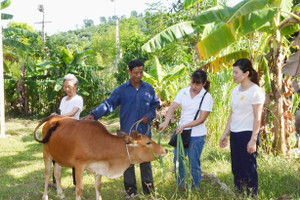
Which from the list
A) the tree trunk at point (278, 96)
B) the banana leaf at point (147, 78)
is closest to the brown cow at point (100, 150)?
the tree trunk at point (278, 96)

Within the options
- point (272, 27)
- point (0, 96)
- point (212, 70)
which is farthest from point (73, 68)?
point (272, 27)

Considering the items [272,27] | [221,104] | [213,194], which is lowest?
[213,194]

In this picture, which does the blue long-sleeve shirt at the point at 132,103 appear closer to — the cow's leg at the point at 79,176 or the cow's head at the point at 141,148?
the cow's head at the point at 141,148

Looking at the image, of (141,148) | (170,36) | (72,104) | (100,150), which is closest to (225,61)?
(170,36)

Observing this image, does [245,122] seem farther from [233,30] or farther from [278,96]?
[278,96]

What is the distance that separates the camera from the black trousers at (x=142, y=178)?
4.00m

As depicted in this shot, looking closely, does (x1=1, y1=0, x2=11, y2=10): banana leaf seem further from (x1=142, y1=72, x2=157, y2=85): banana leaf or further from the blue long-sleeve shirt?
the blue long-sleeve shirt

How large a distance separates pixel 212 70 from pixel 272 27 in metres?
1.79

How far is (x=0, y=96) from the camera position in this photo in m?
9.60

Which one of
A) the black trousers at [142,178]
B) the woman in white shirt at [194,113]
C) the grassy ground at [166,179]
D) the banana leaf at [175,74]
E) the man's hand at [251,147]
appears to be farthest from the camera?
the banana leaf at [175,74]

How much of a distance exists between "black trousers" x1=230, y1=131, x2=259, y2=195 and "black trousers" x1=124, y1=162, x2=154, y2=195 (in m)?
1.06

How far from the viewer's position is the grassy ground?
3.87 metres

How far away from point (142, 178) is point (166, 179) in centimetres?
59

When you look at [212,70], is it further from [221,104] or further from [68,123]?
[68,123]
